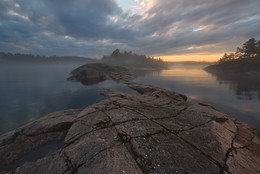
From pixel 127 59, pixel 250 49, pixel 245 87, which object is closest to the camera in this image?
pixel 245 87

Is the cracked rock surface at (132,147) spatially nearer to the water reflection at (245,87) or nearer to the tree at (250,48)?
the water reflection at (245,87)

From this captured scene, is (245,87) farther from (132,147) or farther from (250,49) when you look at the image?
(250,49)

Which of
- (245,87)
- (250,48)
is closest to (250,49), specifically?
(250,48)

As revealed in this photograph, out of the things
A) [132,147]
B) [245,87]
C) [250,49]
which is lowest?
[245,87]

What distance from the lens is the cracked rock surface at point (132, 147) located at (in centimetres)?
393

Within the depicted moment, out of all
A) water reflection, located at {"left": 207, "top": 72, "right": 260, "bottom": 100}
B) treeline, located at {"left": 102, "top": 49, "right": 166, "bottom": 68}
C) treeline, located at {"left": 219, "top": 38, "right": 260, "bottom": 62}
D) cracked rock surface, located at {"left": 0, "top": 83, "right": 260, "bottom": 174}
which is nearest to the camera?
cracked rock surface, located at {"left": 0, "top": 83, "right": 260, "bottom": 174}

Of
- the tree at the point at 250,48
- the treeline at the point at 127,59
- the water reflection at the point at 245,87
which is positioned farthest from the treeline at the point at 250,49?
the treeline at the point at 127,59

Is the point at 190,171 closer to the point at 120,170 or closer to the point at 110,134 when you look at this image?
the point at 120,170

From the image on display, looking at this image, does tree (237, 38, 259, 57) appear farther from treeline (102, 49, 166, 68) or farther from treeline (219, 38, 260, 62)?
treeline (102, 49, 166, 68)

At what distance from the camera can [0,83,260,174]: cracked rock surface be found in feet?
12.9

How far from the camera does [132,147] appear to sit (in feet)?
15.3

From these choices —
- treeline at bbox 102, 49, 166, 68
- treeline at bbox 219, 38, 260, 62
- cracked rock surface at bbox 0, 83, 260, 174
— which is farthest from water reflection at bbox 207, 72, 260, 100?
treeline at bbox 102, 49, 166, 68

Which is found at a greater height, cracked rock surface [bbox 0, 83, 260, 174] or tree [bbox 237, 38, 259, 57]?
tree [bbox 237, 38, 259, 57]

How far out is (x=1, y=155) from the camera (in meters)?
6.07
